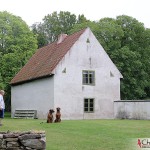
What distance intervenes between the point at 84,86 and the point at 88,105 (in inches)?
69.4

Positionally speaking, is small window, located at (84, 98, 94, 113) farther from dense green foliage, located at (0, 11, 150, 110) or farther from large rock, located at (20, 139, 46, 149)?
large rock, located at (20, 139, 46, 149)

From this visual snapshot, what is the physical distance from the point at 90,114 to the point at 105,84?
321 cm

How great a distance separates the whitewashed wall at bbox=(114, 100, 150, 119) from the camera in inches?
1310

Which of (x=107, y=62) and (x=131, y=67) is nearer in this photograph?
(x=107, y=62)

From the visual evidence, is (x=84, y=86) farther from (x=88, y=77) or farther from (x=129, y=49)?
(x=129, y=49)

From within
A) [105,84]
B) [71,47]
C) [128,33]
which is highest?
[128,33]

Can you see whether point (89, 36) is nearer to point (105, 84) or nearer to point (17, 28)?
point (105, 84)

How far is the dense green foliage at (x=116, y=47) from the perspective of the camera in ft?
168

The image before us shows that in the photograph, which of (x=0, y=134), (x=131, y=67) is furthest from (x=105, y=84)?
(x=0, y=134)

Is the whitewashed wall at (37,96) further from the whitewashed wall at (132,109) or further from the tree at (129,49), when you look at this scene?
the tree at (129,49)

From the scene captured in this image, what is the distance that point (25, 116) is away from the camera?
39.6 m

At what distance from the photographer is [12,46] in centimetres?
5141

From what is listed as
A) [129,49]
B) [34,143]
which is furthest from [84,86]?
[34,143]

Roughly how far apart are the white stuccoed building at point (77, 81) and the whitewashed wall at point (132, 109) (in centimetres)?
142
